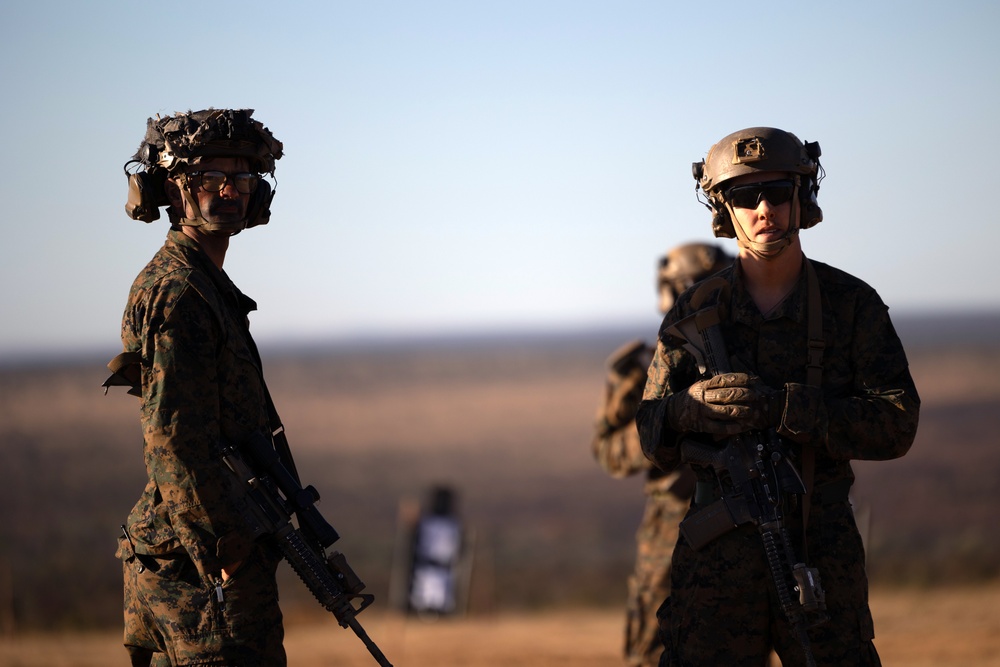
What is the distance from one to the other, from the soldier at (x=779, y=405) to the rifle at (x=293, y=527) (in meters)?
1.29

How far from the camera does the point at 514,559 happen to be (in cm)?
2177

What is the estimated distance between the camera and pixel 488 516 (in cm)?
3148

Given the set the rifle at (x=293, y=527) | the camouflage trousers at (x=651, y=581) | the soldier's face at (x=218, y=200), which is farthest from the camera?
the camouflage trousers at (x=651, y=581)

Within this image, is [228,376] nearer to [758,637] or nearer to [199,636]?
[199,636]

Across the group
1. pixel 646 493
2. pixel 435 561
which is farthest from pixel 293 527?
pixel 435 561

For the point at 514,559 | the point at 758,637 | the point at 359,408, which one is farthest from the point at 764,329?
the point at 359,408

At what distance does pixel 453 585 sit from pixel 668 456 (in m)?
7.20

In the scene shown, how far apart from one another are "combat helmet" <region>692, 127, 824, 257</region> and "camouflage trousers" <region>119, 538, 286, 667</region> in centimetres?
235

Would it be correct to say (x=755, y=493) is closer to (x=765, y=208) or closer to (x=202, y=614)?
(x=765, y=208)

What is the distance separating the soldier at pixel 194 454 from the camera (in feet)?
14.0

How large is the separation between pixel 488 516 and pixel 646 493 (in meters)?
24.3

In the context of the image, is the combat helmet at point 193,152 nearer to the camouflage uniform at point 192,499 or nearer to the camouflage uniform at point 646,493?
the camouflage uniform at point 192,499

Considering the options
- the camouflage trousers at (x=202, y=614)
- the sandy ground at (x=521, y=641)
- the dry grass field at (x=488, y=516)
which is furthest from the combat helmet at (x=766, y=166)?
the sandy ground at (x=521, y=641)

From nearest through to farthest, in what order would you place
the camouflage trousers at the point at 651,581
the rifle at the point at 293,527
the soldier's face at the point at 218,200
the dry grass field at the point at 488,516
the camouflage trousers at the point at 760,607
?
the rifle at the point at 293,527 → the camouflage trousers at the point at 760,607 → the soldier's face at the point at 218,200 → the camouflage trousers at the point at 651,581 → the dry grass field at the point at 488,516
